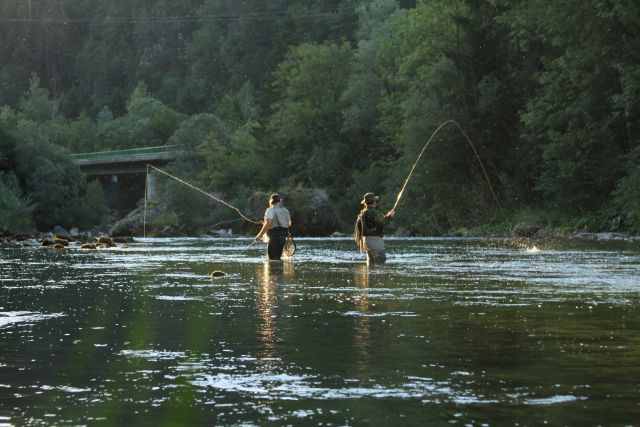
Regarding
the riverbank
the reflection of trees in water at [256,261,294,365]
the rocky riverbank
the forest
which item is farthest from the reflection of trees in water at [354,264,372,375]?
the forest

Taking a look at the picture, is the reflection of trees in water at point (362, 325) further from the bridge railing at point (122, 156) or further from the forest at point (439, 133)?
the bridge railing at point (122, 156)

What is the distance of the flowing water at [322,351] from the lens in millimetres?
9109

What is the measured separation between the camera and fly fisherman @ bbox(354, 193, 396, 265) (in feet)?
95.6

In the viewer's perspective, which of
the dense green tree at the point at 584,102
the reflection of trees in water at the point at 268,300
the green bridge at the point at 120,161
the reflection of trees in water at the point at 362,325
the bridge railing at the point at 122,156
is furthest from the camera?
the green bridge at the point at 120,161

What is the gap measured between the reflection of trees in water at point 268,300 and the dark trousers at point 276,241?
0.63m

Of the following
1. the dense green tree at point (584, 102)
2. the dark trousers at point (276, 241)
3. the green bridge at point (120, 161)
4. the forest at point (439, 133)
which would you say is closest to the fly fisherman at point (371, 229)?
the dark trousers at point (276, 241)

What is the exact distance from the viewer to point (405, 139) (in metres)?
73.8

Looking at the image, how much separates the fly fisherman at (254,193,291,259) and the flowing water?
7.68 meters

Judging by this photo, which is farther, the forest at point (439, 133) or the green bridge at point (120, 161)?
the green bridge at point (120, 161)

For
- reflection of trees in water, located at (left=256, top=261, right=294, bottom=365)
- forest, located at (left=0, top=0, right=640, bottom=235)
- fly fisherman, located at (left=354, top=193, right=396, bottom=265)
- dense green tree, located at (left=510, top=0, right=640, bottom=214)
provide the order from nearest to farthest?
reflection of trees in water, located at (left=256, top=261, right=294, bottom=365) < fly fisherman, located at (left=354, top=193, right=396, bottom=265) < dense green tree, located at (left=510, top=0, right=640, bottom=214) < forest, located at (left=0, top=0, right=640, bottom=235)

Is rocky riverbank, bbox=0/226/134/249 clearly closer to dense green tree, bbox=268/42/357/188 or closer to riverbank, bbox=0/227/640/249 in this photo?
riverbank, bbox=0/227/640/249

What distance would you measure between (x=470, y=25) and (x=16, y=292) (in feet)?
182

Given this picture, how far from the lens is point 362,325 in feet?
48.8

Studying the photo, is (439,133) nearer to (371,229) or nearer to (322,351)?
(371,229)
